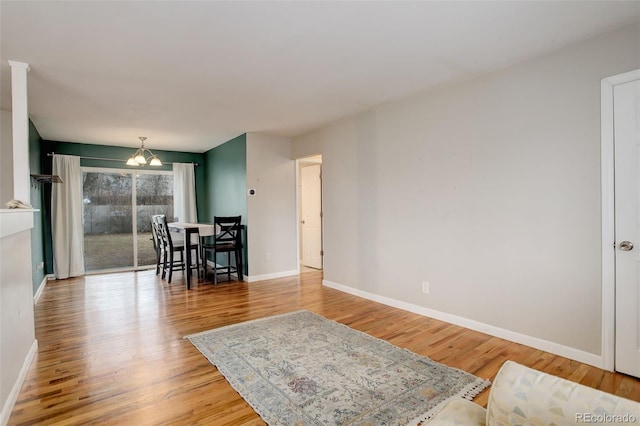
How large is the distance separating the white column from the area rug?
6.22 ft

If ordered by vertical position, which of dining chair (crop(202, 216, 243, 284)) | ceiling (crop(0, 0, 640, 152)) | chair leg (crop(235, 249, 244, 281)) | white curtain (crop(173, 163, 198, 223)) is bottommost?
chair leg (crop(235, 249, 244, 281))

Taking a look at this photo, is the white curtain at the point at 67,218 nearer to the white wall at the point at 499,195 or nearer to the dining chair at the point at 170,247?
the dining chair at the point at 170,247

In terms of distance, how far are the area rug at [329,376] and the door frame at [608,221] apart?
101 centimetres

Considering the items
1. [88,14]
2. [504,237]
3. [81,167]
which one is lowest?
[504,237]

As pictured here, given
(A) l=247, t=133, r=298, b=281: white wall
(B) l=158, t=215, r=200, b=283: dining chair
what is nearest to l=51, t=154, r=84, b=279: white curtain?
(B) l=158, t=215, r=200, b=283: dining chair

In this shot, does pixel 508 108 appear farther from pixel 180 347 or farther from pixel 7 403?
pixel 7 403

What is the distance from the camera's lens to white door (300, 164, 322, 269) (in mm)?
6594

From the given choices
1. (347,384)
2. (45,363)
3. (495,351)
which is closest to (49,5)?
(45,363)

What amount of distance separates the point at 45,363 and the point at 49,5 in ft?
8.54

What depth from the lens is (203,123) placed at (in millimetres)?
4836

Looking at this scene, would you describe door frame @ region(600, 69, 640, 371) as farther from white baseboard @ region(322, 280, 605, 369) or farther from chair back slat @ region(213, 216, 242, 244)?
chair back slat @ region(213, 216, 242, 244)

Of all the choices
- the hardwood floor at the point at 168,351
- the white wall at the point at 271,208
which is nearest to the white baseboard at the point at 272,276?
the white wall at the point at 271,208

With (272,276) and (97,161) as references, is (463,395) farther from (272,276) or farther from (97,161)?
(97,161)

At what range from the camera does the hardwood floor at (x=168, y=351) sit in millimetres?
2021
